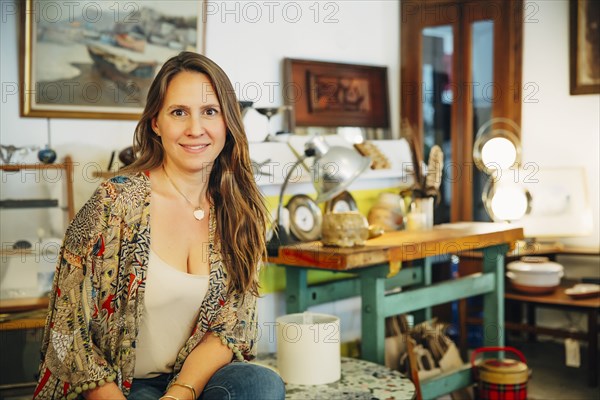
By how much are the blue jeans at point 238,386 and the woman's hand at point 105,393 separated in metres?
0.10

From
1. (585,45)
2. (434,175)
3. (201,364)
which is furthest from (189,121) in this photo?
(585,45)

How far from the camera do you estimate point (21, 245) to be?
3.16m

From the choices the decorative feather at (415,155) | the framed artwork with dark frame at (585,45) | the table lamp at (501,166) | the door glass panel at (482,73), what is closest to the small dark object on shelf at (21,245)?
the decorative feather at (415,155)

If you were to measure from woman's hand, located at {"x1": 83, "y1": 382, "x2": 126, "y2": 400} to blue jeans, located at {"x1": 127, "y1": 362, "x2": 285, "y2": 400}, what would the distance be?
0.34ft

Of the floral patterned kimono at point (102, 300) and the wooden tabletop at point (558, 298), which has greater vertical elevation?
the floral patterned kimono at point (102, 300)

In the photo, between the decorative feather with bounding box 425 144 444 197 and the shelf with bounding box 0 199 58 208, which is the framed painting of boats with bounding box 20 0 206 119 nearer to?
the shelf with bounding box 0 199 58 208

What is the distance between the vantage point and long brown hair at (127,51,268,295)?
2.22 metres

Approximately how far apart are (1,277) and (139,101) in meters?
0.93

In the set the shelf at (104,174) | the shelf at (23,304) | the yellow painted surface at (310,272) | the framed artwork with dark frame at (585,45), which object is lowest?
the shelf at (23,304)

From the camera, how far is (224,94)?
2229 mm

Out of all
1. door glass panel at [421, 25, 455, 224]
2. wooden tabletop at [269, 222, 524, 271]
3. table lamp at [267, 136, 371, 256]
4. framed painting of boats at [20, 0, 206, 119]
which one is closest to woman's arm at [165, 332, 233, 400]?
wooden tabletop at [269, 222, 524, 271]

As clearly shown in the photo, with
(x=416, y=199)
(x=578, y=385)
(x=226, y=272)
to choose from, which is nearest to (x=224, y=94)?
(x=226, y=272)

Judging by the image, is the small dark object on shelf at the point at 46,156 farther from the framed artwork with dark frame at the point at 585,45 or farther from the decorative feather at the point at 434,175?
the framed artwork with dark frame at the point at 585,45

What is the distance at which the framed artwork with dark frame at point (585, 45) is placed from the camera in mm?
4594
